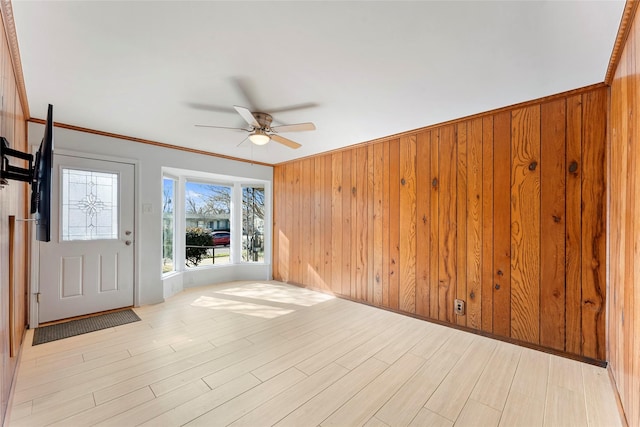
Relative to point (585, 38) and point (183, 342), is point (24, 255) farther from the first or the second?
point (585, 38)

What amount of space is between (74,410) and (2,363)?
48 centimetres

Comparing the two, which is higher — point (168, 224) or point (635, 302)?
point (168, 224)

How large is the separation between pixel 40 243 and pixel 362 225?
378 centimetres

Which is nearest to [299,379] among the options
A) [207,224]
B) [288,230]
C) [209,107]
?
[209,107]

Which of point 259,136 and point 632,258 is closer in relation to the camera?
point 632,258

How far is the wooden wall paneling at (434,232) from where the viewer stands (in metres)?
3.09

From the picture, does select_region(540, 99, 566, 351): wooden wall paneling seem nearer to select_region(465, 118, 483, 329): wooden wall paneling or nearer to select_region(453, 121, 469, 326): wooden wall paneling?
select_region(465, 118, 483, 329): wooden wall paneling

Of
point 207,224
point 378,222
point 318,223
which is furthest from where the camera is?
point 207,224

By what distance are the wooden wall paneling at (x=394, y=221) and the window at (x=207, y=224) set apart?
3.15m

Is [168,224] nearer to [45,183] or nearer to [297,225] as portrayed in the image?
[297,225]

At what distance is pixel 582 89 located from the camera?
224cm

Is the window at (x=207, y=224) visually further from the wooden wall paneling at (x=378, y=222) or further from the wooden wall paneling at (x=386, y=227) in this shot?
the wooden wall paneling at (x=386, y=227)

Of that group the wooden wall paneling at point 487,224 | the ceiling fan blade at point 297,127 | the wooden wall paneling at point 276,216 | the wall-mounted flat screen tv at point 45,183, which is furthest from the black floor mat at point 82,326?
the wooden wall paneling at point 487,224

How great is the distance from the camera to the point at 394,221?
11.5 ft
